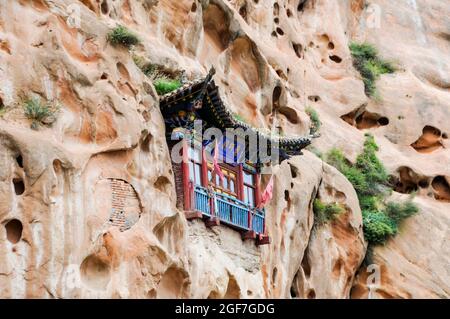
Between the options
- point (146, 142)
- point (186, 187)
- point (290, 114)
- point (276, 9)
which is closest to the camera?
point (146, 142)

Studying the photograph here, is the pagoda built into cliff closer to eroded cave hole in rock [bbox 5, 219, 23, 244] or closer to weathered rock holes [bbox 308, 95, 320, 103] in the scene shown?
eroded cave hole in rock [bbox 5, 219, 23, 244]

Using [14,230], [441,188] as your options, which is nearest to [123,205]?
[14,230]

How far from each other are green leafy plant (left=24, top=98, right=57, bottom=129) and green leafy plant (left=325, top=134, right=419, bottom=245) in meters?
13.6

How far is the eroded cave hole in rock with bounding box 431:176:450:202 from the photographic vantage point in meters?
33.7

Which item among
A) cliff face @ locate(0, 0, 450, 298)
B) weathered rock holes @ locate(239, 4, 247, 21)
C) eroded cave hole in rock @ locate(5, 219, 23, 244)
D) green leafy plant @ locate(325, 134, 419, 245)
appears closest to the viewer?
eroded cave hole in rock @ locate(5, 219, 23, 244)

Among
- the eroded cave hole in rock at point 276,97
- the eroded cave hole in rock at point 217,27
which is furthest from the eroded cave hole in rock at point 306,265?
the eroded cave hole in rock at point 217,27

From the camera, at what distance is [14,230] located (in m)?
18.1

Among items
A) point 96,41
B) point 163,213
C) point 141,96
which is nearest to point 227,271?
point 163,213

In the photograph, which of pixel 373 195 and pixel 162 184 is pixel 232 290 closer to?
pixel 162 184

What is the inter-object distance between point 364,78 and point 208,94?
49.9 ft

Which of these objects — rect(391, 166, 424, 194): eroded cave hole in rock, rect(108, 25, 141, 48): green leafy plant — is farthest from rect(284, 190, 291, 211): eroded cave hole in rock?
rect(391, 166, 424, 194): eroded cave hole in rock

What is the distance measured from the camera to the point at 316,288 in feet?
90.8

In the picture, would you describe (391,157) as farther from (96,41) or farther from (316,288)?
(96,41)

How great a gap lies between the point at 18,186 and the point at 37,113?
61.5 inches
